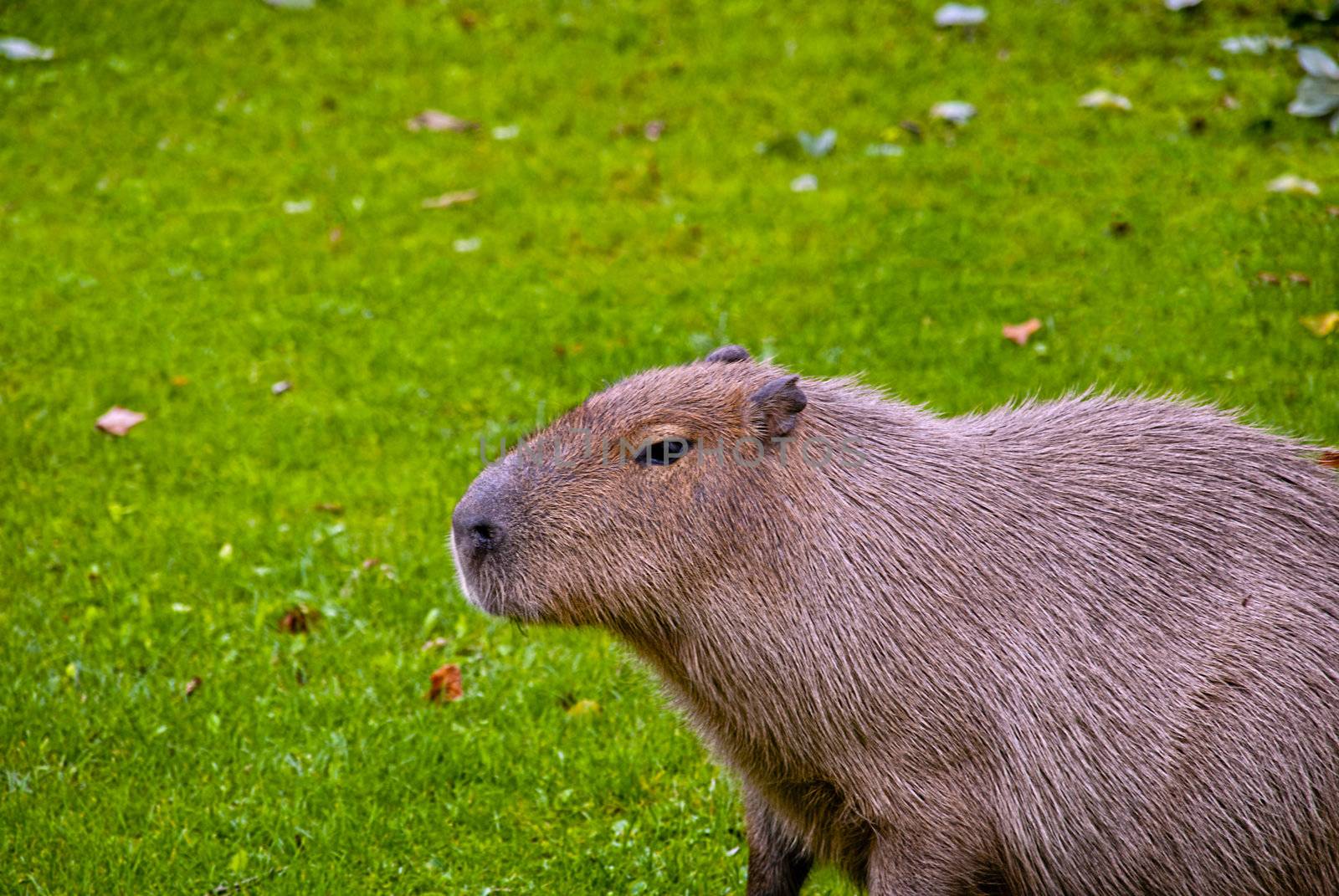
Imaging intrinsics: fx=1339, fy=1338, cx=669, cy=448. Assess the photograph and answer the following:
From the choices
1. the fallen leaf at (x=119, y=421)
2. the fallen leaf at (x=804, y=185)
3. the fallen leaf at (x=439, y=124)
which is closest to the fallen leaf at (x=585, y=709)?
the fallen leaf at (x=119, y=421)

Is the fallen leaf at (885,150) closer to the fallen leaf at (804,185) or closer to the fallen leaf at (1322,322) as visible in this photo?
the fallen leaf at (804,185)

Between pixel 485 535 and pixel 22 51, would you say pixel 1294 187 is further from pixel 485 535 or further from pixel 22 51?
pixel 22 51

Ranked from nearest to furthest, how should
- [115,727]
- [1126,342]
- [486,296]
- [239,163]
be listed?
[115,727], [1126,342], [486,296], [239,163]

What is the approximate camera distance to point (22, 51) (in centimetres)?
986

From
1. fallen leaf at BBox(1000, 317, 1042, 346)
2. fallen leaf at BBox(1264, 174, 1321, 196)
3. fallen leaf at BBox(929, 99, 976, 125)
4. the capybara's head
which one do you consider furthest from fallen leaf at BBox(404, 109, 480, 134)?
the capybara's head

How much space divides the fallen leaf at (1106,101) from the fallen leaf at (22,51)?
7.36m

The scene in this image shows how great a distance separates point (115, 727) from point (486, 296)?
3.24m

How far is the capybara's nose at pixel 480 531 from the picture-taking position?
9.70ft

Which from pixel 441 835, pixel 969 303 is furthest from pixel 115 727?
pixel 969 303

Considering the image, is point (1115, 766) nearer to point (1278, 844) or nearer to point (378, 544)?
point (1278, 844)

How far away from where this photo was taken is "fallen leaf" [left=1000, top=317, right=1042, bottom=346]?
19.6 feet

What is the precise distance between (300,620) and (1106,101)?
18.2 ft

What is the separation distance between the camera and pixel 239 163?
8523mm

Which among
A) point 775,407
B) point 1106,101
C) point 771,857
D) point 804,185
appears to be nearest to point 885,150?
point 804,185
